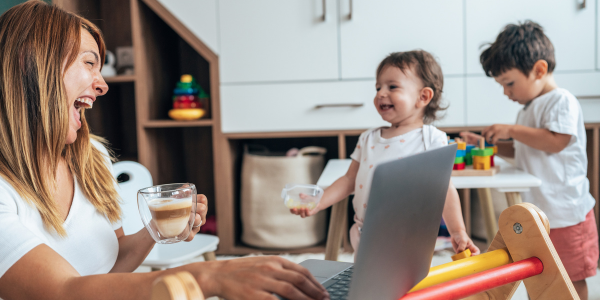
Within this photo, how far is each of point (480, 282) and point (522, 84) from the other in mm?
1199

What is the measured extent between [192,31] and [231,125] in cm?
51

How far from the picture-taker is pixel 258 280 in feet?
1.30

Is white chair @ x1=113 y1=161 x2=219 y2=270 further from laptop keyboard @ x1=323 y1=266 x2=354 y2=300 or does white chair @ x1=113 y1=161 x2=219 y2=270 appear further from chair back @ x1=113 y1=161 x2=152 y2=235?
laptop keyboard @ x1=323 y1=266 x2=354 y2=300

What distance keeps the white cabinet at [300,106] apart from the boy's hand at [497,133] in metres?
0.65

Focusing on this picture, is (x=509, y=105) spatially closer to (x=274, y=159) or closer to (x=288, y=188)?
(x=274, y=159)

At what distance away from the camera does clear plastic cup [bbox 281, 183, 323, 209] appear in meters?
1.12

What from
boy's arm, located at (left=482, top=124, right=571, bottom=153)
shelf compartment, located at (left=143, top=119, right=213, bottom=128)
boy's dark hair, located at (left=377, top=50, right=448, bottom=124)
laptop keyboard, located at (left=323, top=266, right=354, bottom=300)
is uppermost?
boy's dark hair, located at (left=377, top=50, right=448, bottom=124)

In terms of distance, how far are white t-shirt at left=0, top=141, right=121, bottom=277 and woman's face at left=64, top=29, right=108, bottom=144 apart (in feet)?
0.42

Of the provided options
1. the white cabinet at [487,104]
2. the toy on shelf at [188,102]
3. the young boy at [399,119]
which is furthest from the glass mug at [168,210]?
the white cabinet at [487,104]

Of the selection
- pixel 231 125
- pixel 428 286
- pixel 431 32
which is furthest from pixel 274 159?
pixel 428 286

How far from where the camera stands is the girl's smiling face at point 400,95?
1220mm

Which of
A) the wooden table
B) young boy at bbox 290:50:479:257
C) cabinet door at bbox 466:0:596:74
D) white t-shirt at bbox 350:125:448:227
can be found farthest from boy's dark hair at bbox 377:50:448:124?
cabinet door at bbox 466:0:596:74

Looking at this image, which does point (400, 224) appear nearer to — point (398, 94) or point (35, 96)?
point (35, 96)

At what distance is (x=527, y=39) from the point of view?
1.51 m
